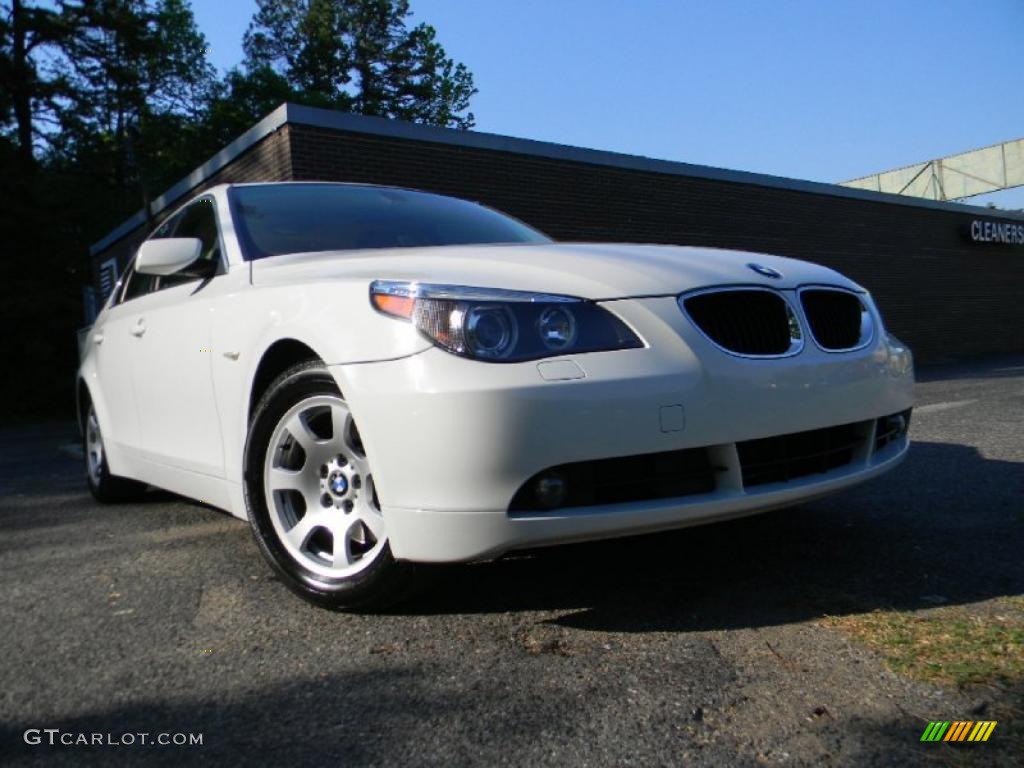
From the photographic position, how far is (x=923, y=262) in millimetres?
19172

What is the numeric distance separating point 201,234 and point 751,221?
12787mm

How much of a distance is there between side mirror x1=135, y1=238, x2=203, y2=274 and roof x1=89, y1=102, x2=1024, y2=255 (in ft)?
19.8

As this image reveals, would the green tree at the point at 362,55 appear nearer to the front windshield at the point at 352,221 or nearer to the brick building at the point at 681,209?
the brick building at the point at 681,209

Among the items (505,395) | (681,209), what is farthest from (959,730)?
(681,209)

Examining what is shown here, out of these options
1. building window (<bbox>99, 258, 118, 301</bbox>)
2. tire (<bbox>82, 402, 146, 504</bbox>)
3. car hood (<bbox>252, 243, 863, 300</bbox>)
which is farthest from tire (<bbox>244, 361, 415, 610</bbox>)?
building window (<bbox>99, 258, 118, 301</bbox>)

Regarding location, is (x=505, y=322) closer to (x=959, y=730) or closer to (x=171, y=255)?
(x=959, y=730)

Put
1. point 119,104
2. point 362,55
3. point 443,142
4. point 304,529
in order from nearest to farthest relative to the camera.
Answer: point 304,529 < point 443,142 < point 119,104 < point 362,55

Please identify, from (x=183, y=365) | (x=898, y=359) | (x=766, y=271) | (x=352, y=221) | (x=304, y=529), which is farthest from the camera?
(x=352, y=221)

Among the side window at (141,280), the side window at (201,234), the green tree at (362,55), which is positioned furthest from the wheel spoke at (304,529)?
the green tree at (362,55)

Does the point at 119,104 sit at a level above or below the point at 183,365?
above

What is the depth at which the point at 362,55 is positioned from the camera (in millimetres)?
37938

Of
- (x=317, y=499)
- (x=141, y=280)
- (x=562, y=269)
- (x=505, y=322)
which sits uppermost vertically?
(x=141, y=280)

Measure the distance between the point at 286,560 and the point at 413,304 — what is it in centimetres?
98

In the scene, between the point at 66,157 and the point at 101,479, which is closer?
the point at 101,479
